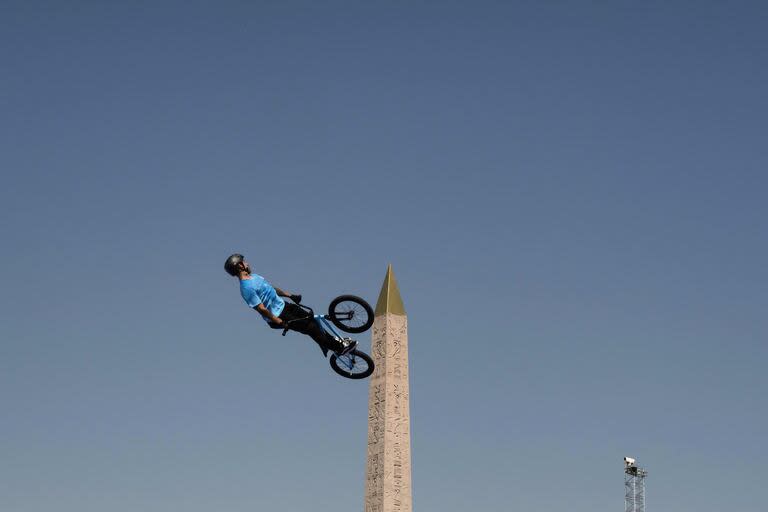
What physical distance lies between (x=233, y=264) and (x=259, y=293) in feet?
2.14

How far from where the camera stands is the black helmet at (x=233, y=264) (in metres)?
19.2

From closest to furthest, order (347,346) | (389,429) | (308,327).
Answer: (308,327) → (347,346) → (389,429)

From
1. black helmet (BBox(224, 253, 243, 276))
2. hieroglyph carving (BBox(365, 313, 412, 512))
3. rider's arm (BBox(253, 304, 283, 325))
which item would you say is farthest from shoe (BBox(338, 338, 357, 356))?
hieroglyph carving (BBox(365, 313, 412, 512))

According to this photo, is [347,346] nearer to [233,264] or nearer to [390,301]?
[233,264]

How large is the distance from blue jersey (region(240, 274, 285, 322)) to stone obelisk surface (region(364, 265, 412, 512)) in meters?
20.3

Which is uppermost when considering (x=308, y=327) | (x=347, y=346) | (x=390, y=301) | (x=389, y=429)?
(x=390, y=301)

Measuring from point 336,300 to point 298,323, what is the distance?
2.48 ft

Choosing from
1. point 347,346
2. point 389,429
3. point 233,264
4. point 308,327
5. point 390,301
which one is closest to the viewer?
point 233,264

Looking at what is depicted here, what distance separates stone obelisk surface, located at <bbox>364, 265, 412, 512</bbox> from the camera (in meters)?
39.3

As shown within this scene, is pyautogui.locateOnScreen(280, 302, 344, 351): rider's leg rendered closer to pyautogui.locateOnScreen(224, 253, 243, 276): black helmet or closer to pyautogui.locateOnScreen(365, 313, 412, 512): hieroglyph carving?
pyautogui.locateOnScreen(224, 253, 243, 276): black helmet

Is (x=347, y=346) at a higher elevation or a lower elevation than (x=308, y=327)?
lower

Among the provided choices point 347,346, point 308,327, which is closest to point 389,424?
point 347,346

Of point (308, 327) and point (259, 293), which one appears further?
point (308, 327)

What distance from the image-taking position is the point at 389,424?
39.8 metres
